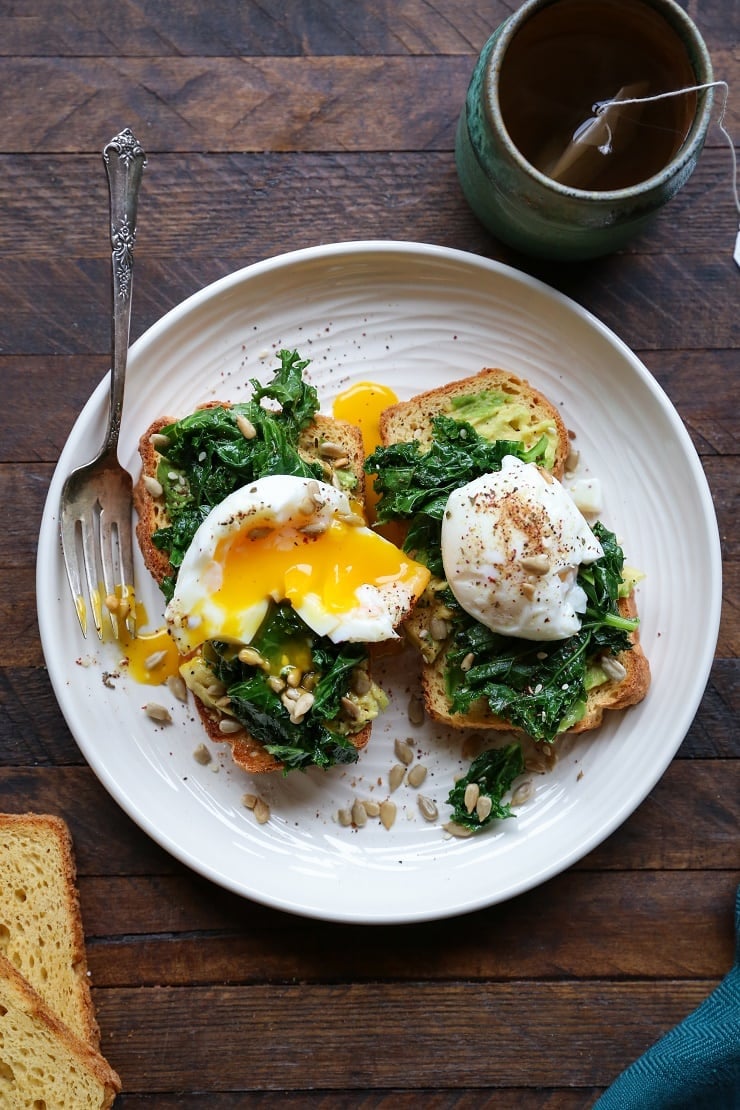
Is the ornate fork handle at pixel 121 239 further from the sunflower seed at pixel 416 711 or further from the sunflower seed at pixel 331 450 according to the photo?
the sunflower seed at pixel 416 711

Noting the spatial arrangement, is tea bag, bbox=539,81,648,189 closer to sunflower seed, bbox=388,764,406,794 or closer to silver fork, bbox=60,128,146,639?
silver fork, bbox=60,128,146,639

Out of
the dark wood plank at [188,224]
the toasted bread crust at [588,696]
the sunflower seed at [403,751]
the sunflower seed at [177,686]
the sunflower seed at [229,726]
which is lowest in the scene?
the sunflower seed at [403,751]

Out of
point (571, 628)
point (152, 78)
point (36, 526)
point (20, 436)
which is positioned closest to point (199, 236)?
Result: point (152, 78)

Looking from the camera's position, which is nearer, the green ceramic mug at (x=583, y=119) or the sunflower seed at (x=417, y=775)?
the green ceramic mug at (x=583, y=119)

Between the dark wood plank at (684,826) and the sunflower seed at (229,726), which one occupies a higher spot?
the sunflower seed at (229,726)

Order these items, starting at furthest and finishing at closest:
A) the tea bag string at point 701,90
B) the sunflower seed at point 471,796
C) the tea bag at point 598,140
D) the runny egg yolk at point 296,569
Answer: the sunflower seed at point 471,796 < the tea bag at point 598,140 < the runny egg yolk at point 296,569 < the tea bag string at point 701,90

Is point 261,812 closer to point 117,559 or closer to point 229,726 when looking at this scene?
point 229,726

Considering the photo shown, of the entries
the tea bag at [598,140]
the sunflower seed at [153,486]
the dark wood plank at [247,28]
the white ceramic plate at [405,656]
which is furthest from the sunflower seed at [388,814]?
the dark wood plank at [247,28]

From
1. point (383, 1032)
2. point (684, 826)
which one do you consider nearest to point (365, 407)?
point (684, 826)
